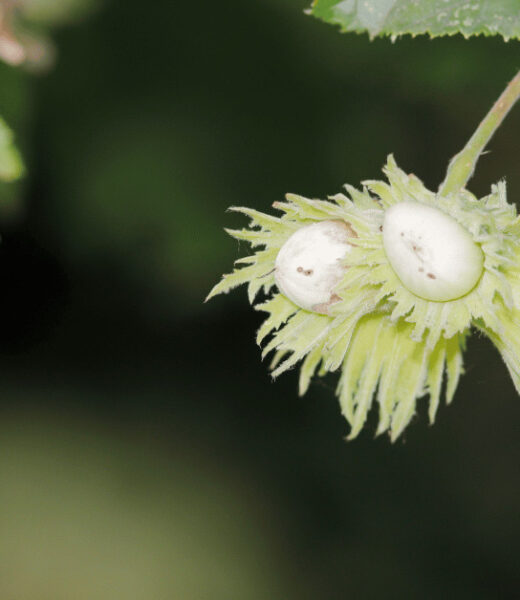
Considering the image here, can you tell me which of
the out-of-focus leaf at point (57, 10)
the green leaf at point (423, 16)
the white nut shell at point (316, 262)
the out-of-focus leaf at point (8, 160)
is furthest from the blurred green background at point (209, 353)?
the white nut shell at point (316, 262)

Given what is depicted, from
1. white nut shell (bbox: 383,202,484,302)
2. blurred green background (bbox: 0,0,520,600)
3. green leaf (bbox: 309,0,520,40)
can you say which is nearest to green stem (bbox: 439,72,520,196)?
white nut shell (bbox: 383,202,484,302)

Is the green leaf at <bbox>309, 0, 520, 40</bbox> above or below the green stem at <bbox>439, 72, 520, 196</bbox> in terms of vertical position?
above

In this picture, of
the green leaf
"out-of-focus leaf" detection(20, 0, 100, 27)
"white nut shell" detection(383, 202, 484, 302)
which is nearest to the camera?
"white nut shell" detection(383, 202, 484, 302)

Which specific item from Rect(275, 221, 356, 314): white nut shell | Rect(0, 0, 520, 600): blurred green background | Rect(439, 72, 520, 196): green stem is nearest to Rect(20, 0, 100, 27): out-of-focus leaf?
Rect(0, 0, 520, 600): blurred green background

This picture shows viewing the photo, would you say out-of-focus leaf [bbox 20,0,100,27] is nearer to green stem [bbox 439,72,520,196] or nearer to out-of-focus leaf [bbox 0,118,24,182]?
out-of-focus leaf [bbox 0,118,24,182]

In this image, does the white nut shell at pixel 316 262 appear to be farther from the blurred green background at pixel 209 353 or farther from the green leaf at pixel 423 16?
the blurred green background at pixel 209 353

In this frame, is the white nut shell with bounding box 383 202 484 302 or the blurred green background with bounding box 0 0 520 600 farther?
the blurred green background with bounding box 0 0 520 600

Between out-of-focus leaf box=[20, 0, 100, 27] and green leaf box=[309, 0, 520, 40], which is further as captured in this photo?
out-of-focus leaf box=[20, 0, 100, 27]

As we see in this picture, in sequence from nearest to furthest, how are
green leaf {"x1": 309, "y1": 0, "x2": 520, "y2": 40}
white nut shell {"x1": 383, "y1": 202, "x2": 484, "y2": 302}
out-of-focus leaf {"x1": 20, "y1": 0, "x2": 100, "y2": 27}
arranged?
white nut shell {"x1": 383, "y1": 202, "x2": 484, "y2": 302} < green leaf {"x1": 309, "y1": 0, "x2": 520, "y2": 40} < out-of-focus leaf {"x1": 20, "y1": 0, "x2": 100, "y2": 27}
